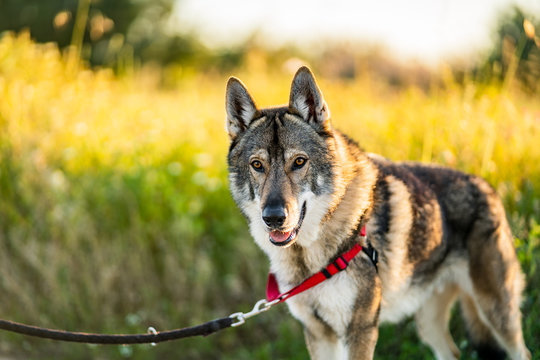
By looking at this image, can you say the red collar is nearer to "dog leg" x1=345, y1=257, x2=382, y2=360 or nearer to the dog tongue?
"dog leg" x1=345, y1=257, x2=382, y2=360

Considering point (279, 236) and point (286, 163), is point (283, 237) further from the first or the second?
point (286, 163)

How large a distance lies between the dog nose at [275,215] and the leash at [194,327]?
18.2 inches

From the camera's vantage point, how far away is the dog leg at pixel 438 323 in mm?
4020

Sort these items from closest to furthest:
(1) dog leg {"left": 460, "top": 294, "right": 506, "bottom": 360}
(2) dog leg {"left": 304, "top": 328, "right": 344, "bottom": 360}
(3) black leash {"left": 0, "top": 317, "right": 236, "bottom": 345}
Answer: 1. (3) black leash {"left": 0, "top": 317, "right": 236, "bottom": 345}
2. (2) dog leg {"left": 304, "top": 328, "right": 344, "bottom": 360}
3. (1) dog leg {"left": 460, "top": 294, "right": 506, "bottom": 360}

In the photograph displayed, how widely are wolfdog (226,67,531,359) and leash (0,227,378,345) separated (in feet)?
0.17

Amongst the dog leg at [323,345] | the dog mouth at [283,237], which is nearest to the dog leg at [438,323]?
the dog leg at [323,345]

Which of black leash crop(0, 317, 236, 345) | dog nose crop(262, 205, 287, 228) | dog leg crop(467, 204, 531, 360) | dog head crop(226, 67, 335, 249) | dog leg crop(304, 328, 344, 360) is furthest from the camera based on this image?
dog leg crop(467, 204, 531, 360)

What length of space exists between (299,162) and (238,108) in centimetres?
59

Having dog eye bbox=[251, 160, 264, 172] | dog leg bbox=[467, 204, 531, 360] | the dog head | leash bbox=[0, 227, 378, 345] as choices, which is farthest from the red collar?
dog leg bbox=[467, 204, 531, 360]

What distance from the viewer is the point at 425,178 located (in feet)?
11.9

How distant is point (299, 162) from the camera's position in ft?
9.88

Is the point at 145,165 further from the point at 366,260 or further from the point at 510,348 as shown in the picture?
the point at 510,348

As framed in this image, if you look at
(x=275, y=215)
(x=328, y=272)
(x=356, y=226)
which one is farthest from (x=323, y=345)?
(x=275, y=215)

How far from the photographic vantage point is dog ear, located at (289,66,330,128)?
3025mm
